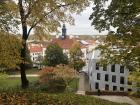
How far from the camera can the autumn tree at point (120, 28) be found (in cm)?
1783

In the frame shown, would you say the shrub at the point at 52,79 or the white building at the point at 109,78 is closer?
the shrub at the point at 52,79

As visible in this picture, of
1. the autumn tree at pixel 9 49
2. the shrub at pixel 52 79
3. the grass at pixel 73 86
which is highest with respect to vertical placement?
the autumn tree at pixel 9 49

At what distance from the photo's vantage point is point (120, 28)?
18188 millimetres

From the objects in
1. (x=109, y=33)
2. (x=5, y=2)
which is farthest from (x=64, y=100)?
(x=5, y=2)

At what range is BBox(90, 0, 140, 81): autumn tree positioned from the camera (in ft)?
58.5

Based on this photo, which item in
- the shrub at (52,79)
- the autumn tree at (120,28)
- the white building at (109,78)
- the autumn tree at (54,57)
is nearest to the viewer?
the autumn tree at (120,28)

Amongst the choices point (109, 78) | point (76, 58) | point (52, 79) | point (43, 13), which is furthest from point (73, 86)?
point (43, 13)

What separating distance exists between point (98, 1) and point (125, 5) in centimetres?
155

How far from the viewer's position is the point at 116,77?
2286 inches

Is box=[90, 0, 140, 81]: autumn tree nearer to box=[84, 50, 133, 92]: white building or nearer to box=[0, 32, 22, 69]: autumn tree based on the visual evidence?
box=[0, 32, 22, 69]: autumn tree

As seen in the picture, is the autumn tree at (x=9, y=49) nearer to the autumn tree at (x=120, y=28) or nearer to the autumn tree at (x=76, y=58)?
the autumn tree at (x=120, y=28)

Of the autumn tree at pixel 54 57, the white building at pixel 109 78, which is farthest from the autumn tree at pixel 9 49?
the autumn tree at pixel 54 57

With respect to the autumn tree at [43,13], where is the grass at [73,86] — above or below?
below

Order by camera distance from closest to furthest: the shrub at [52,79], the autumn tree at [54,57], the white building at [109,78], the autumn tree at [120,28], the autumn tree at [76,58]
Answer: the autumn tree at [120,28] < the shrub at [52,79] < the white building at [109,78] < the autumn tree at [54,57] < the autumn tree at [76,58]
